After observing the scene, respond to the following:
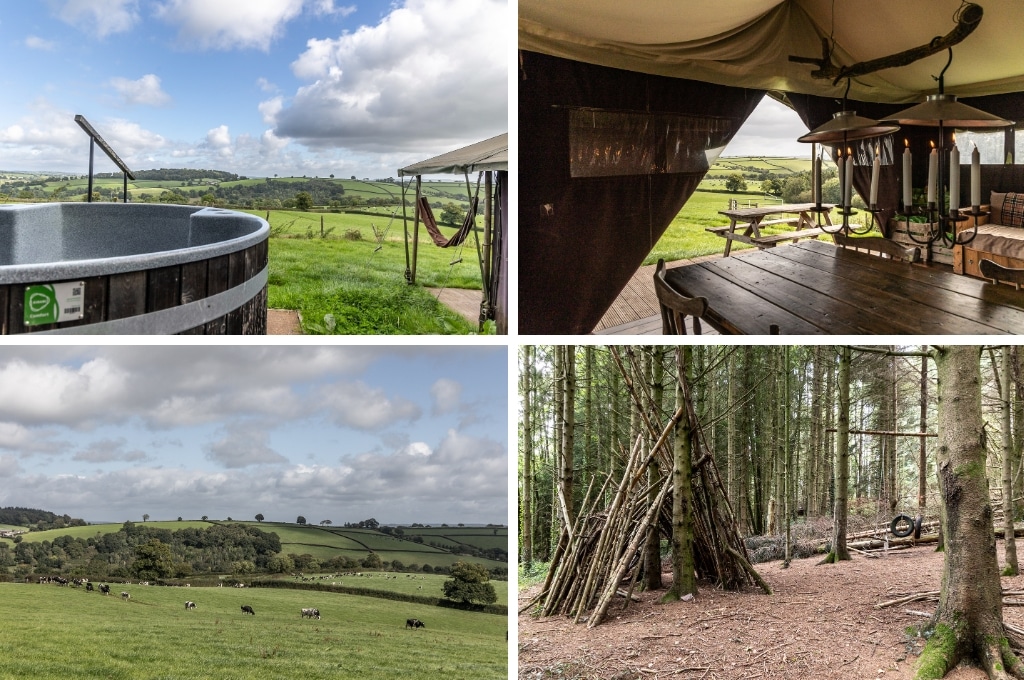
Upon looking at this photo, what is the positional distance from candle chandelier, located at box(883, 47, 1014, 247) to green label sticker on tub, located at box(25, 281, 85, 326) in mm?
2026

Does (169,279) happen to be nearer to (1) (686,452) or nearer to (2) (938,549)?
(1) (686,452)

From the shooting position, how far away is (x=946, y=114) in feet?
5.68

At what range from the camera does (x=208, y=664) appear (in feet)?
9.50

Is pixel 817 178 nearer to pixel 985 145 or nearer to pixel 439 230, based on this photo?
pixel 985 145

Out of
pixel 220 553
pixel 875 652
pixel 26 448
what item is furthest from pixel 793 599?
pixel 26 448

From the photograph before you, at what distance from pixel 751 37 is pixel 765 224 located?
1.66 ft

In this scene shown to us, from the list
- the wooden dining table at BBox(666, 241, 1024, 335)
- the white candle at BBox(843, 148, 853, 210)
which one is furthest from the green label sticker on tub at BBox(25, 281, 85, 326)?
the white candle at BBox(843, 148, 853, 210)

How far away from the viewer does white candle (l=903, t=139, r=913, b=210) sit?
73.0 inches

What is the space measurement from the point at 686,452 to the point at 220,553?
187cm

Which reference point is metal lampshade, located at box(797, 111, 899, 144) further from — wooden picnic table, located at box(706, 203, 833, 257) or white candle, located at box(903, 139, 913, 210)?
wooden picnic table, located at box(706, 203, 833, 257)

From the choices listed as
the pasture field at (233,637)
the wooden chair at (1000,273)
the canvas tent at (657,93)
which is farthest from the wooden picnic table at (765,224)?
the pasture field at (233,637)

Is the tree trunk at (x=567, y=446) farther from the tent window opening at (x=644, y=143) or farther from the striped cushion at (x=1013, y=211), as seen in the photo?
the striped cushion at (x=1013, y=211)

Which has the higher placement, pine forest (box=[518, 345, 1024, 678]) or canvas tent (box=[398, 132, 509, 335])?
canvas tent (box=[398, 132, 509, 335])

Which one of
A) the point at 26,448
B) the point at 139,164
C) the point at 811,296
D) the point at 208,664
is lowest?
the point at 208,664
